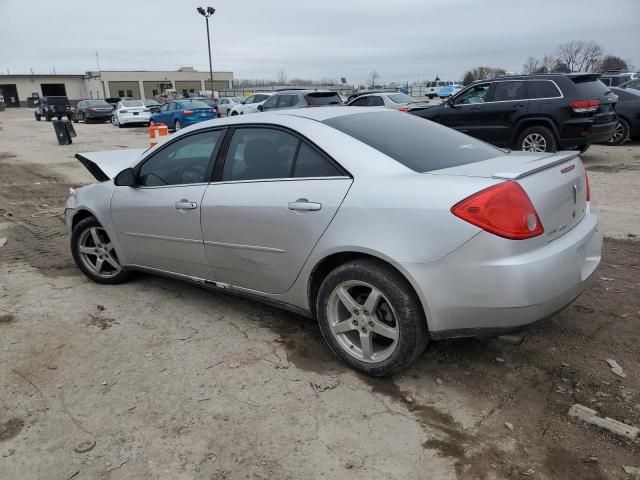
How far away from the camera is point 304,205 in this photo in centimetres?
310

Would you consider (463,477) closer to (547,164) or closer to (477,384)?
(477,384)

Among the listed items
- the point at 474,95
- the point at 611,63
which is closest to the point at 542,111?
the point at 474,95

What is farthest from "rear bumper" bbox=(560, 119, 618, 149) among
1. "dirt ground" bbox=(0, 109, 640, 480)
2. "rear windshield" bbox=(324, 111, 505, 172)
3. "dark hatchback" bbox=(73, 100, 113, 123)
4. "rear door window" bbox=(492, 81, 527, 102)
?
"dark hatchback" bbox=(73, 100, 113, 123)

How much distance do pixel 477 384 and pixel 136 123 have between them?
27.7 metres

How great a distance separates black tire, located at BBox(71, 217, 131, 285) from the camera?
4.71 m

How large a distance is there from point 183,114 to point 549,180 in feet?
66.8

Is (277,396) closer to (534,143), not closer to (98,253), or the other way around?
(98,253)

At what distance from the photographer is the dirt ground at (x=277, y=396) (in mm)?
2436

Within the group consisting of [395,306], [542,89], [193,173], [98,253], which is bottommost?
[98,253]

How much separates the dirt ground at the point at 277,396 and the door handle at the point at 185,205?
87cm

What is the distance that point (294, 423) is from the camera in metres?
2.72

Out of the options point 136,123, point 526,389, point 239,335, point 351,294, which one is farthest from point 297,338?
point 136,123

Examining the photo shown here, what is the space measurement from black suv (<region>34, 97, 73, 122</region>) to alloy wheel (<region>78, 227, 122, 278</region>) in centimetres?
3213

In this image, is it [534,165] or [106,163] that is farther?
[106,163]
